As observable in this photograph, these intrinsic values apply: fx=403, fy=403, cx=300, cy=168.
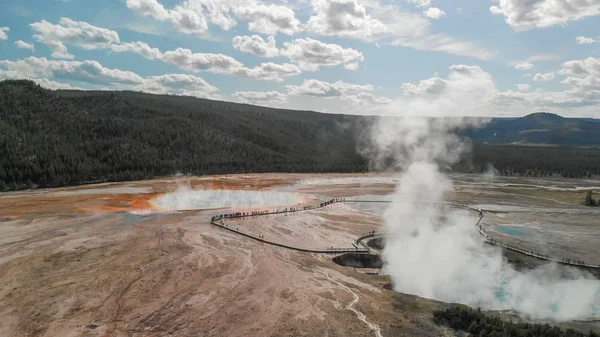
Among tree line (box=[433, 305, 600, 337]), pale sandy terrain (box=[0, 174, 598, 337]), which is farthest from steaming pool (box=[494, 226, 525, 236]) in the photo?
tree line (box=[433, 305, 600, 337])

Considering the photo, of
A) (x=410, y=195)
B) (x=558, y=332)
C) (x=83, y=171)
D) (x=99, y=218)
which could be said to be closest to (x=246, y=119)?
(x=83, y=171)

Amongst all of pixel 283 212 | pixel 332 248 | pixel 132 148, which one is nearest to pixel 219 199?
pixel 283 212

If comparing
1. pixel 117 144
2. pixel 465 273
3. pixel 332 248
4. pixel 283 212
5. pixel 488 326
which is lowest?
pixel 465 273

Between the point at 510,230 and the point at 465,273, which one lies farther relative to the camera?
the point at 510,230

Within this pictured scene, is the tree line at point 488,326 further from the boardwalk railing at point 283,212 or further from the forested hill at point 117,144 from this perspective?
the forested hill at point 117,144

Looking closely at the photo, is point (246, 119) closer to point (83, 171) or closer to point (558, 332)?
point (83, 171)

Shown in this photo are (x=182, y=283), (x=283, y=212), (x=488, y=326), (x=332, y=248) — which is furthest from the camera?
(x=283, y=212)

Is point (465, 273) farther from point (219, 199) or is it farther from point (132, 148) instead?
point (132, 148)
